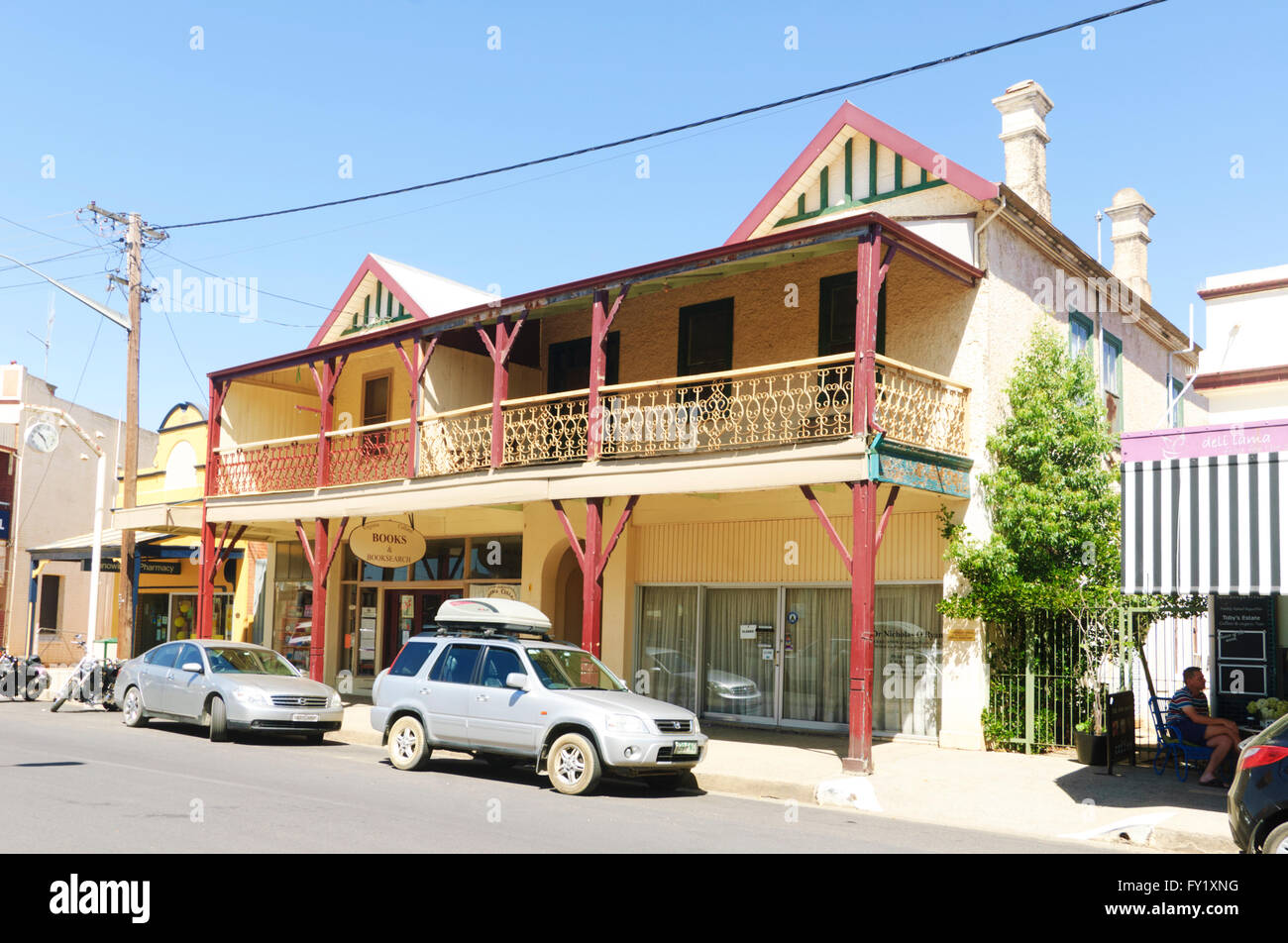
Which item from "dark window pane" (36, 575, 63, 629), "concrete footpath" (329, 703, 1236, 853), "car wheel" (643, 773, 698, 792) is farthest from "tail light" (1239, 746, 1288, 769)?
"dark window pane" (36, 575, 63, 629)

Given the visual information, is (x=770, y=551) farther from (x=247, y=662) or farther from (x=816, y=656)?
Answer: (x=247, y=662)

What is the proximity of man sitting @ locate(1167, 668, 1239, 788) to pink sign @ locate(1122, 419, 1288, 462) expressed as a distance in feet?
9.40

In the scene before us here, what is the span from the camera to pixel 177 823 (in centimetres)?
840

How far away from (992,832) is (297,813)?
19.8ft

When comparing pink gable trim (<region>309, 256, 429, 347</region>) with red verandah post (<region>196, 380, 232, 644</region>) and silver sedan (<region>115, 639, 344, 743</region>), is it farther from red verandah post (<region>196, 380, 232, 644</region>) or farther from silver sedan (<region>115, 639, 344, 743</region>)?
silver sedan (<region>115, 639, 344, 743</region>)

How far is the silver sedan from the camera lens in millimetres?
15086

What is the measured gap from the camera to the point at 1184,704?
12.6 metres

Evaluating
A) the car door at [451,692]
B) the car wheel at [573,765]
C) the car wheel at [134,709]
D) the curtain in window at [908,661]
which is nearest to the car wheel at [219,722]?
the car wheel at [134,709]

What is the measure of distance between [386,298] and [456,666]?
11547 millimetres

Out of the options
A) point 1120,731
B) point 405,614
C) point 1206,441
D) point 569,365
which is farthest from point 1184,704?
point 405,614

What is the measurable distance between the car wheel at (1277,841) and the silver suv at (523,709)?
5.63 meters

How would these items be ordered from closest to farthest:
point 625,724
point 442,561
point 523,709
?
point 625,724 → point 523,709 → point 442,561

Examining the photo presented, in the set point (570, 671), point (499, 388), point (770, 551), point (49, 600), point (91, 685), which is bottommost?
point (91, 685)
